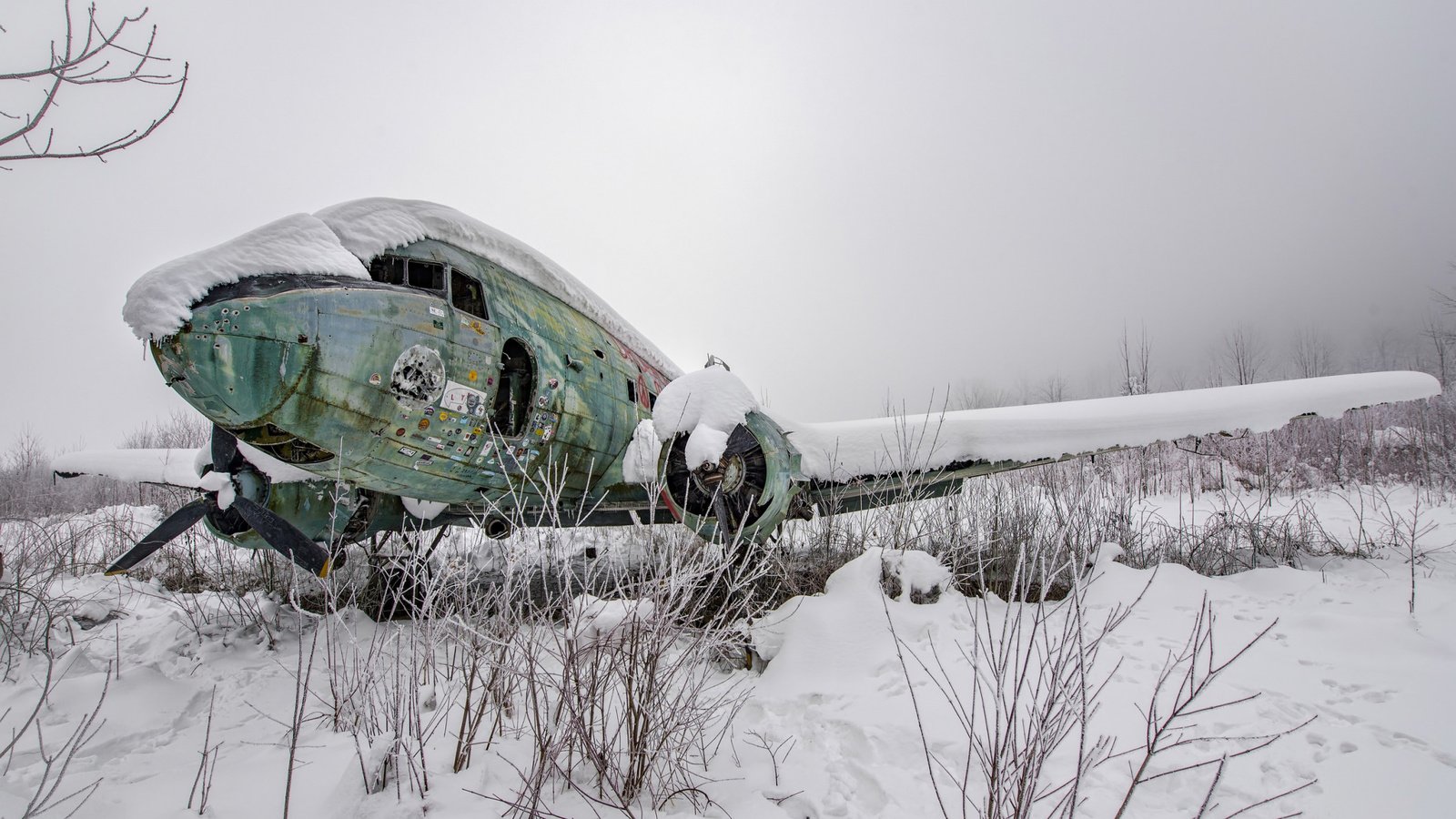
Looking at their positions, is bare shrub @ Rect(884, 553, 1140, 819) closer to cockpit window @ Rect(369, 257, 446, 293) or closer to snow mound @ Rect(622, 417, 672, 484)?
snow mound @ Rect(622, 417, 672, 484)

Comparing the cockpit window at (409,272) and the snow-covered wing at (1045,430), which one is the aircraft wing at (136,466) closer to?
the cockpit window at (409,272)

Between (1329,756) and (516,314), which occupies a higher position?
(516,314)

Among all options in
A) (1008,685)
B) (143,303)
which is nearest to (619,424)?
(143,303)

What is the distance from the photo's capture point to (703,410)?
4.25 m

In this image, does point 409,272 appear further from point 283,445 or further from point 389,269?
point 283,445

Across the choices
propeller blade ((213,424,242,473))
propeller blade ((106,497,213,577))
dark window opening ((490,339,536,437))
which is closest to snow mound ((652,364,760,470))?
dark window opening ((490,339,536,437))

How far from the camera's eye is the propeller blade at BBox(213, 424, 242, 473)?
4520 millimetres

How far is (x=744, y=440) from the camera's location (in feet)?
14.1

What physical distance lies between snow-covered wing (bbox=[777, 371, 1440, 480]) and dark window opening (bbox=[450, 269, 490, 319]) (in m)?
2.83

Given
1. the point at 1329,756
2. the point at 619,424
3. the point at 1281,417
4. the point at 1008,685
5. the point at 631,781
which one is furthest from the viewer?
the point at 619,424

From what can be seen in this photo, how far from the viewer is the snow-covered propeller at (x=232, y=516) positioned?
3.88 m

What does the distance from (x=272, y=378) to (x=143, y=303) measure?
641mm

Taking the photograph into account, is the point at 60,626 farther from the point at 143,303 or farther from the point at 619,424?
the point at 619,424

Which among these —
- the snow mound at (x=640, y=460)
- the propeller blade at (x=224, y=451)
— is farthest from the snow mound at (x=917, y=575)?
the propeller blade at (x=224, y=451)
